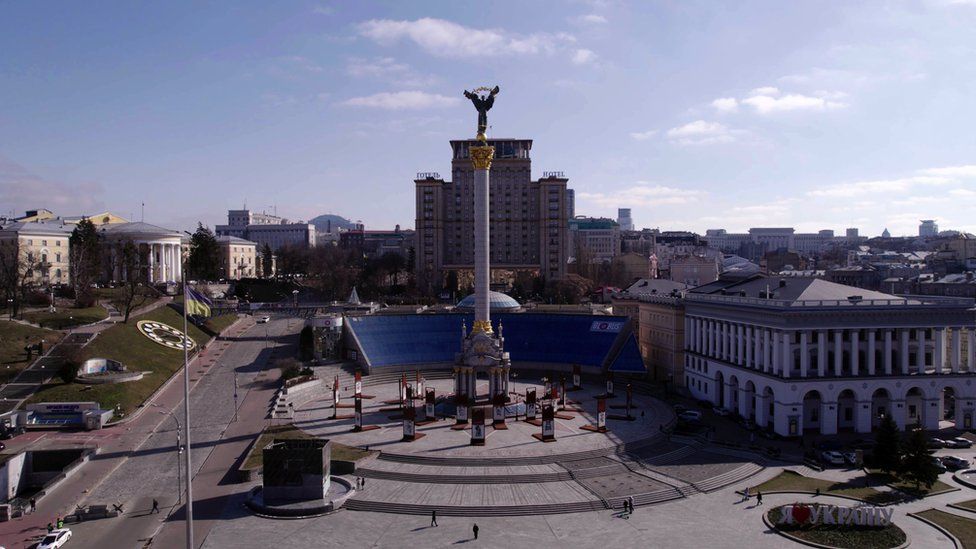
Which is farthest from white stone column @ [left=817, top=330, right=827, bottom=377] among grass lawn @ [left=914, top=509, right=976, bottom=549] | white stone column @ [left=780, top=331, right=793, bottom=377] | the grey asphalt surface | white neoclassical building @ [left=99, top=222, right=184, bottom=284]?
white neoclassical building @ [left=99, top=222, right=184, bottom=284]

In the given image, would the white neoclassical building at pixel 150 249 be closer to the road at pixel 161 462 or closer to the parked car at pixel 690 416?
the road at pixel 161 462

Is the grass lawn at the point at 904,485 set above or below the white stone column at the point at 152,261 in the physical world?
below

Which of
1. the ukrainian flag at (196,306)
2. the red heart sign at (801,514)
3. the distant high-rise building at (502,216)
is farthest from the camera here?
the distant high-rise building at (502,216)

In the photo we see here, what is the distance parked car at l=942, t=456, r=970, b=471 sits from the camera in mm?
39469

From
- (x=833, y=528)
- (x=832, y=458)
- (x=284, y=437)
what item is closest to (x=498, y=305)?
(x=284, y=437)

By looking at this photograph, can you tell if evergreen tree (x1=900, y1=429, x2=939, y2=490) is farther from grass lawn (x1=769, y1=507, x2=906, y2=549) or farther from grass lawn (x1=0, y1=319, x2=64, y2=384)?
grass lawn (x1=0, y1=319, x2=64, y2=384)

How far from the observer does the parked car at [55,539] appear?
2836 centimetres

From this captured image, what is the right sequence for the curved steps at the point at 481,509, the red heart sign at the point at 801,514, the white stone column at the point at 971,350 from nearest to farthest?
the red heart sign at the point at 801,514 → the curved steps at the point at 481,509 → the white stone column at the point at 971,350

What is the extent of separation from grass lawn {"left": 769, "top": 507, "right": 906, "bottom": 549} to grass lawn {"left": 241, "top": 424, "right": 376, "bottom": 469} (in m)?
23.5

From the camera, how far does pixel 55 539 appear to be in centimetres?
2878

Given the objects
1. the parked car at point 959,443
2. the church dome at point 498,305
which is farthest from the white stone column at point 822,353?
the church dome at point 498,305

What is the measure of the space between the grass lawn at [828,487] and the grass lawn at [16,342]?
53.8 m

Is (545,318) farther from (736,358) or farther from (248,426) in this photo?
(248,426)

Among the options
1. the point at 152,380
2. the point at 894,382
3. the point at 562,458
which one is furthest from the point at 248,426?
the point at 894,382
